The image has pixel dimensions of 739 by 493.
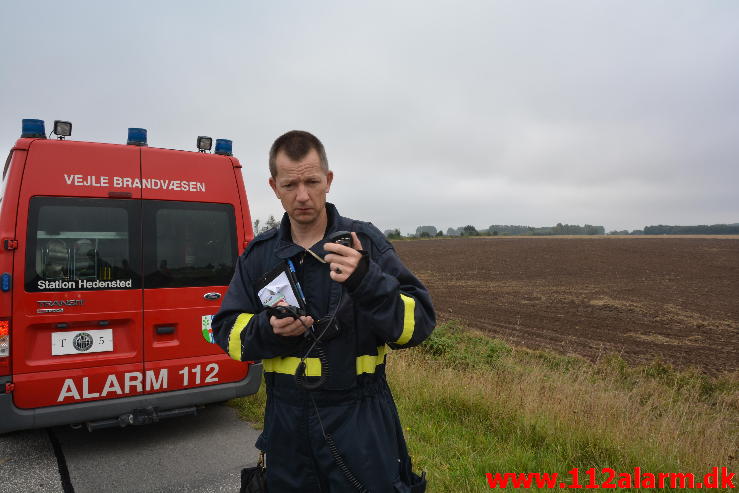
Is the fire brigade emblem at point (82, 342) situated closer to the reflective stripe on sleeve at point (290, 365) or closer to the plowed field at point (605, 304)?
the reflective stripe on sleeve at point (290, 365)

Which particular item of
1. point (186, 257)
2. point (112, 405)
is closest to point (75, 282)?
point (186, 257)

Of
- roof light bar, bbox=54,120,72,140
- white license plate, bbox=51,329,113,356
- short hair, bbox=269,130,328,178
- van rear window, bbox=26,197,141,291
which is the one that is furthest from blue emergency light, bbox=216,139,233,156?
short hair, bbox=269,130,328,178

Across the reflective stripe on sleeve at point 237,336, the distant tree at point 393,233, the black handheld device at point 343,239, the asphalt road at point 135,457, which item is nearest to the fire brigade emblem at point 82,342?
the asphalt road at point 135,457

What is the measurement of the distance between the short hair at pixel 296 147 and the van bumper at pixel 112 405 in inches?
119

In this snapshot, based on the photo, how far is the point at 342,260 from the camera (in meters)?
1.49

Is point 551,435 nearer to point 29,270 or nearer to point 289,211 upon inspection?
point 289,211

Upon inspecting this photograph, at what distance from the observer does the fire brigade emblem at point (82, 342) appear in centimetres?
381

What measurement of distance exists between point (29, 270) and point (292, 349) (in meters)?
3.04

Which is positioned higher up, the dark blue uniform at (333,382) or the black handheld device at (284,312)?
the black handheld device at (284,312)

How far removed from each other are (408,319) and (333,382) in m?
0.36

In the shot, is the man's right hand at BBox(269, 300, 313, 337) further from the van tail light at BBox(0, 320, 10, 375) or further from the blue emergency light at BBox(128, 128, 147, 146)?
the blue emergency light at BBox(128, 128, 147, 146)

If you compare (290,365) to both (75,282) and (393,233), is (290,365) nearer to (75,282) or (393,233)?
(75,282)

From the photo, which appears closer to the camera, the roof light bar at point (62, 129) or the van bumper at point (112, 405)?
the van bumper at point (112, 405)

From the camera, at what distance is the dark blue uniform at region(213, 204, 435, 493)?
1690mm
